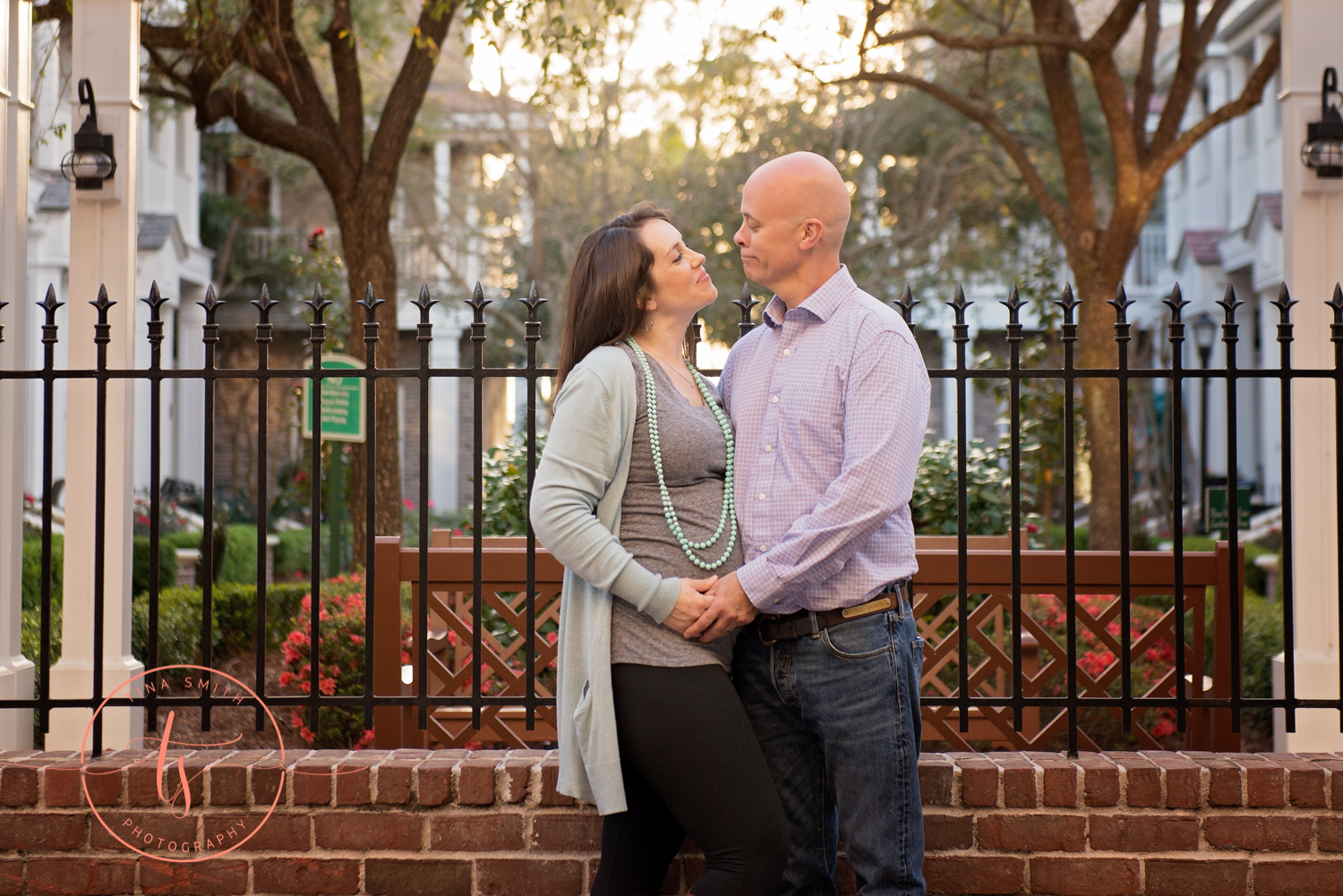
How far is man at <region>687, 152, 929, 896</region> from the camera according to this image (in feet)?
7.72

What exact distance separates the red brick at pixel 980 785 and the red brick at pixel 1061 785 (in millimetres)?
141

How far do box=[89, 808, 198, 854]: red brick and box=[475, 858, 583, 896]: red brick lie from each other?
83cm

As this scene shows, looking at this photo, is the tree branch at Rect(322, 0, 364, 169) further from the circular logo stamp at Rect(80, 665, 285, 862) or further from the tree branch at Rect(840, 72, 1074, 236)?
the circular logo stamp at Rect(80, 665, 285, 862)

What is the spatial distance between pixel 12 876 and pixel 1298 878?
11.8 feet

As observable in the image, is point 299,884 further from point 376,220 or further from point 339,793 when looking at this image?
point 376,220

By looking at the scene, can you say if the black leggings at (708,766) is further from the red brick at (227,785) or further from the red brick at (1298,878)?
the red brick at (1298,878)

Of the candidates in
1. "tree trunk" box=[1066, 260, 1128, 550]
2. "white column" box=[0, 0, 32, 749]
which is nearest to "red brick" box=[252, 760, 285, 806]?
"white column" box=[0, 0, 32, 749]

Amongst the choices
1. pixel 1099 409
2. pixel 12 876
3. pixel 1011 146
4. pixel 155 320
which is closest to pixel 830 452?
pixel 155 320

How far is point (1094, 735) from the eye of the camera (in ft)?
17.7

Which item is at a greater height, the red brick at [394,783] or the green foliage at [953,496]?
the green foliage at [953,496]

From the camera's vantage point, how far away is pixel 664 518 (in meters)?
2.44

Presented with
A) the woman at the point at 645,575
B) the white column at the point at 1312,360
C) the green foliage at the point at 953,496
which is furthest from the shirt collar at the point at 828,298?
the green foliage at the point at 953,496

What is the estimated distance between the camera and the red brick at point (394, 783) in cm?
323

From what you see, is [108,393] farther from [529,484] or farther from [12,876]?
[529,484]
